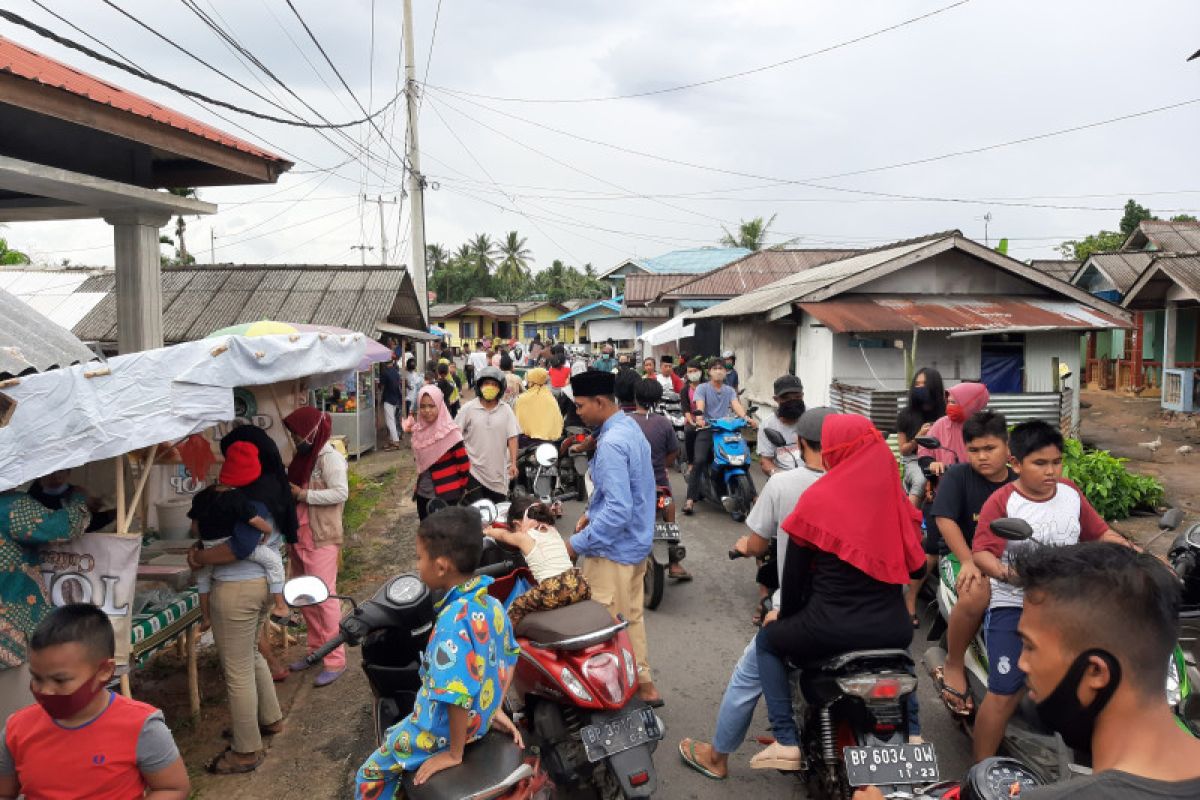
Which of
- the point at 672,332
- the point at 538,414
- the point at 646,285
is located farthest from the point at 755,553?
the point at 646,285

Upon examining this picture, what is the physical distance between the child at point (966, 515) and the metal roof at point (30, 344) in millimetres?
5634

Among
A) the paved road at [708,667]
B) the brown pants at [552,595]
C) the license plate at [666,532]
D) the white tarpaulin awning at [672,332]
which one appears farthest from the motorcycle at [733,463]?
the white tarpaulin awning at [672,332]

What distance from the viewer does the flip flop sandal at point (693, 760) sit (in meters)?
4.05

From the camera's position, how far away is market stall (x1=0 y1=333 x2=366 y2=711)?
3.46m

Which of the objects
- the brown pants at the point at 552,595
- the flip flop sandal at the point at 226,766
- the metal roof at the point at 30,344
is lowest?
the flip flop sandal at the point at 226,766

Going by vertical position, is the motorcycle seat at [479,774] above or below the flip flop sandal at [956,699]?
above

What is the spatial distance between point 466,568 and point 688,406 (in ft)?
28.6

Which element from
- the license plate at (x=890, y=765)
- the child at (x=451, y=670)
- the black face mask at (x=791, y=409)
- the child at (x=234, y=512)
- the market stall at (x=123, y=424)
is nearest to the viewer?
the child at (x=451, y=670)

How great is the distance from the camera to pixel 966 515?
13.8ft

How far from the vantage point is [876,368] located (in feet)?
44.8

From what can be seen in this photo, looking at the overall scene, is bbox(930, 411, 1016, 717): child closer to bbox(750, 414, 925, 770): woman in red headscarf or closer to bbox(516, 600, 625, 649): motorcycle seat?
bbox(750, 414, 925, 770): woman in red headscarf

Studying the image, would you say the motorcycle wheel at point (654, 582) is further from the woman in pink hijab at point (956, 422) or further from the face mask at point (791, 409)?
the woman in pink hijab at point (956, 422)

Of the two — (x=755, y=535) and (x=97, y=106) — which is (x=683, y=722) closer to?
(x=755, y=535)

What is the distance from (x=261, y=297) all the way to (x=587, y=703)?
1360 centimetres
